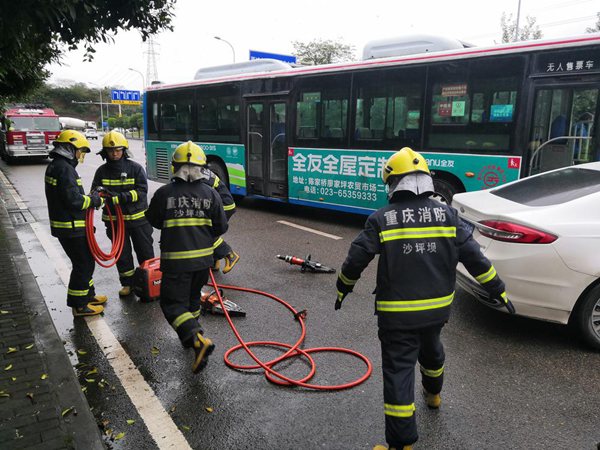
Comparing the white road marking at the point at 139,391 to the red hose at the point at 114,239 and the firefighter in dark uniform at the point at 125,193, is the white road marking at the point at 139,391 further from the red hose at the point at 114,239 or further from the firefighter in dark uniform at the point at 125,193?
the firefighter in dark uniform at the point at 125,193

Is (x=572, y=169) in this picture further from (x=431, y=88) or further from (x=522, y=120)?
(x=431, y=88)

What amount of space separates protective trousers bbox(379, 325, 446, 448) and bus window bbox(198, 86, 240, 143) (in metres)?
8.62

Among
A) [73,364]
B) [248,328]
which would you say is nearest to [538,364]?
[248,328]

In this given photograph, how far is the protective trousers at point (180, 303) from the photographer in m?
3.62

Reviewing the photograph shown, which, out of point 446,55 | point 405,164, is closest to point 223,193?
point 405,164

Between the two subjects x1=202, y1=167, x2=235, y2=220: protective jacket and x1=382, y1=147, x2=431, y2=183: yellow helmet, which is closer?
x1=382, y1=147, x2=431, y2=183: yellow helmet

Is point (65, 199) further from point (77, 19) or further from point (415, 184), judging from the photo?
point (415, 184)

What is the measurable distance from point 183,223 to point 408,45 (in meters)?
6.10

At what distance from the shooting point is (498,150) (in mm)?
7145

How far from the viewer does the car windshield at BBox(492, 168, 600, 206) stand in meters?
4.16

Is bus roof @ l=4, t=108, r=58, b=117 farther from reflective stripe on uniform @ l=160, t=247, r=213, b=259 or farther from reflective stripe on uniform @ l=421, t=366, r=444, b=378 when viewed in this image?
reflective stripe on uniform @ l=421, t=366, r=444, b=378

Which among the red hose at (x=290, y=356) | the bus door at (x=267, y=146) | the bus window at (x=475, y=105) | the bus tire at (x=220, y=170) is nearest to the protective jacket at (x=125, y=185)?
the red hose at (x=290, y=356)

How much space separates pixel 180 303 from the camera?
3.74 metres

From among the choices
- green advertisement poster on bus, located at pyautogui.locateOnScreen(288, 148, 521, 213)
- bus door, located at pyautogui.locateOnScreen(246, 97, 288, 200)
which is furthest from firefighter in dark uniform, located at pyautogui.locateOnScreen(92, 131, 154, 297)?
bus door, located at pyautogui.locateOnScreen(246, 97, 288, 200)
